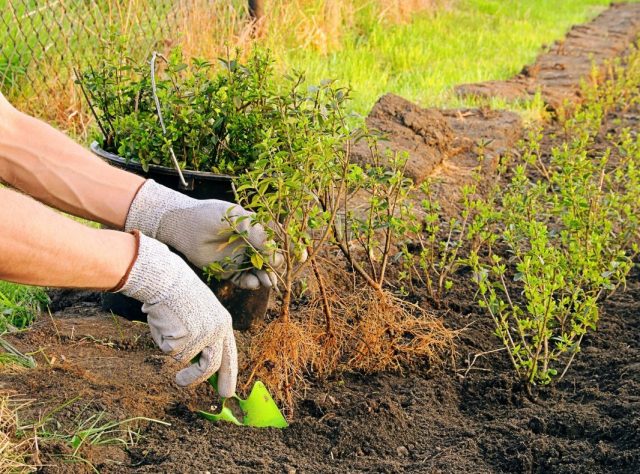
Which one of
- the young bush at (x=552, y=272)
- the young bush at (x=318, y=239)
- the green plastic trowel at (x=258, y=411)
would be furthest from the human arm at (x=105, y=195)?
the young bush at (x=552, y=272)

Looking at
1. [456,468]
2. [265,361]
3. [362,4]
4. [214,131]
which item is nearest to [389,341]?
[265,361]

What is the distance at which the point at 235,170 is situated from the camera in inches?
106

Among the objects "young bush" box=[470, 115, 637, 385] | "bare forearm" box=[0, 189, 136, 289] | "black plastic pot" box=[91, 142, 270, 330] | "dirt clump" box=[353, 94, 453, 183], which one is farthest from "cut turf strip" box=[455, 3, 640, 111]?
"bare forearm" box=[0, 189, 136, 289]

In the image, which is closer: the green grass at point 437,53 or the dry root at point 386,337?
the dry root at point 386,337

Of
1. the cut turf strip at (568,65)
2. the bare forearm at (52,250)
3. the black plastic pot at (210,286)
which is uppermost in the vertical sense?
the bare forearm at (52,250)

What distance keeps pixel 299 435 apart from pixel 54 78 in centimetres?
329

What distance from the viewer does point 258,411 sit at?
2369 millimetres

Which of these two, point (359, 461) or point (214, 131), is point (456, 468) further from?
Result: point (214, 131)

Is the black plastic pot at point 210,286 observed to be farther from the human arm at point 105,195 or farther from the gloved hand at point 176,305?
the gloved hand at point 176,305

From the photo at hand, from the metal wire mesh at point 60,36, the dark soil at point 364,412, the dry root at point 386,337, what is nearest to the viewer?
the dark soil at point 364,412

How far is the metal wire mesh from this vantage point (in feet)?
16.1

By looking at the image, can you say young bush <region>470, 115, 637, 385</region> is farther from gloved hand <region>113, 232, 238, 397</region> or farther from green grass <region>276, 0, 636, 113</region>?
green grass <region>276, 0, 636, 113</region>

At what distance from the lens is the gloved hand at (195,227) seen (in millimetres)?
2389

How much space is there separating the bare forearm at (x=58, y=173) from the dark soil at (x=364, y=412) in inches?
→ 17.3
